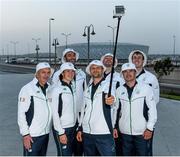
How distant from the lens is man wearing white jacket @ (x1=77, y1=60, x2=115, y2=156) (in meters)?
4.00

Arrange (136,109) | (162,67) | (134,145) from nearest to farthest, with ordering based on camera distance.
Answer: (136,109) < (134,145) < (162,67)

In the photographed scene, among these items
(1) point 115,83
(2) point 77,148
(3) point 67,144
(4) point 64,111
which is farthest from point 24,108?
(1) point 115,83

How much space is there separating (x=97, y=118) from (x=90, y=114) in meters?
0.10

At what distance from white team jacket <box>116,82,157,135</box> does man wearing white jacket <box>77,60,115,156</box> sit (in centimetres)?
25

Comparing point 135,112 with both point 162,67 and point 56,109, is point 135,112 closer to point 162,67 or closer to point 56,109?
point 56,109

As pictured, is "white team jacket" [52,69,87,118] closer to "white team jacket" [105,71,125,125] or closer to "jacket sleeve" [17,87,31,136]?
"white team jacket" [105,71,125,125]

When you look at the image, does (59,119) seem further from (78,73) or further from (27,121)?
(78,73)

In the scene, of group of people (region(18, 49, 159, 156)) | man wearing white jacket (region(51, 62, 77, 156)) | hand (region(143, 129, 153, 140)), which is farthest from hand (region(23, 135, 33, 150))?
hand (region(143, 129, 153, 140))

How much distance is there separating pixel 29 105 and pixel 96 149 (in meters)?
0.95

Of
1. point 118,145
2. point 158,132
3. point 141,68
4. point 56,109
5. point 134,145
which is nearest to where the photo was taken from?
point 56,109

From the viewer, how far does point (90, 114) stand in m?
4.04

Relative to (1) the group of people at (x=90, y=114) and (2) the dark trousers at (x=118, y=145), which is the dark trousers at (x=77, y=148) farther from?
(2) the dark trousers at (x=118, y=145)

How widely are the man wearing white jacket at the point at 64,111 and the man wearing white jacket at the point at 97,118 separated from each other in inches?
6.0

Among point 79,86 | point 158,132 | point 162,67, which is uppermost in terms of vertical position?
point 79,86
